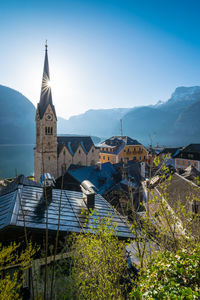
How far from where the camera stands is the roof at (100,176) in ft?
74.5

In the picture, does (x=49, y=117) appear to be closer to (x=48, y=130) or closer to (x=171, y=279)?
(x=48, y=130)

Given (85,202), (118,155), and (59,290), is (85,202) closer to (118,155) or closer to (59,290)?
(59,290)

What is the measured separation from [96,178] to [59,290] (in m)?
17.6

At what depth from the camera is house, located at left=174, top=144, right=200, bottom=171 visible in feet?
146

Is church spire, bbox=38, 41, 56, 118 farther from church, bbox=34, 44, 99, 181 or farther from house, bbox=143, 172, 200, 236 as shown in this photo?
house, bbox=143, 172, 200, 236

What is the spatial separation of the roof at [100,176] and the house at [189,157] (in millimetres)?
30333

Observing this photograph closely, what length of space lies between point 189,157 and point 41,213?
48024 millimetres

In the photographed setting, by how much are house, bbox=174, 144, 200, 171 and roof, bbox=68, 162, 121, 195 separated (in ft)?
99.5

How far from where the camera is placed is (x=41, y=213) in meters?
7.85

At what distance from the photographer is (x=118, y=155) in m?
46.7

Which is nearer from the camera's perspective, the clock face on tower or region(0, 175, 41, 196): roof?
region(0, 175, 41, 196): roof

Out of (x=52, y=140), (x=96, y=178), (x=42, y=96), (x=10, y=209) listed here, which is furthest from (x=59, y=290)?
(x=42, y=96)

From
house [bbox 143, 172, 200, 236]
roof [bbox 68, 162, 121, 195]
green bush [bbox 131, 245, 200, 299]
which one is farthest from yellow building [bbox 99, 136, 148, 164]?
green bush [bbox 131, 245, 200, 299]

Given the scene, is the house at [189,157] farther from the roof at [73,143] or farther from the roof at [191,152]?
the roof at [73,143]
